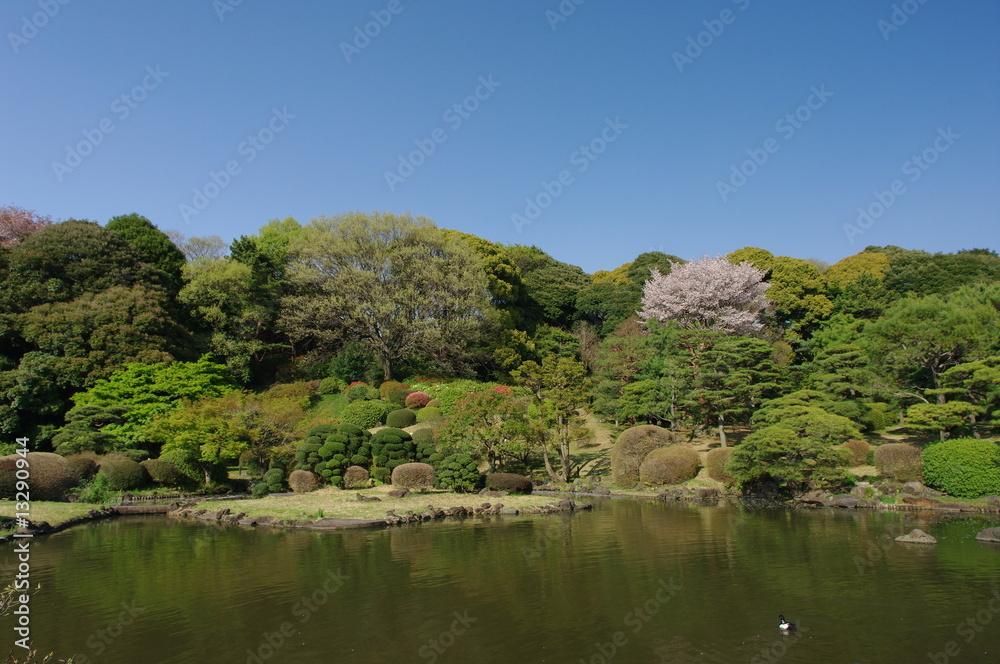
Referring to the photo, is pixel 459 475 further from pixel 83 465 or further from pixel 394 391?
pixel 83 465

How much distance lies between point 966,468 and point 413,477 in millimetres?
18136

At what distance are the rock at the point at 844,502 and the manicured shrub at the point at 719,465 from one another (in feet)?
13.0

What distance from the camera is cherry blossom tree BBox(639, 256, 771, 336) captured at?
3478 centimetres

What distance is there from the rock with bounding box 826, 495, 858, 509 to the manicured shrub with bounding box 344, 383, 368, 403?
929 inches

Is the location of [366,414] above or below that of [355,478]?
above

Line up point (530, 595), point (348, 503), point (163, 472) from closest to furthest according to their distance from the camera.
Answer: point (530, 595)
point (348, 503)
point (163, 472)

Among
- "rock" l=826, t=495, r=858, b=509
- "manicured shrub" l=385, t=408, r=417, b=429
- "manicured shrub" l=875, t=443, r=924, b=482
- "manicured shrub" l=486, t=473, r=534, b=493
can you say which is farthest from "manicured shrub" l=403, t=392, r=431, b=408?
"manicured shrub" l=875, t=443, r=924, b=482

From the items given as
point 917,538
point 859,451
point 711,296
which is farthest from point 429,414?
point 917,538

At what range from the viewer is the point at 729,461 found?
21188 mm

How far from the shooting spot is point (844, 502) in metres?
18.2

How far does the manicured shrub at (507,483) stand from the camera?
22422 millimetres

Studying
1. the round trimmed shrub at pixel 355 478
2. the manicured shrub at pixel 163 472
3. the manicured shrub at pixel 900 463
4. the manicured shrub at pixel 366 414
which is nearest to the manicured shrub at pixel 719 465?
the manicured shrub at pixel 900 463

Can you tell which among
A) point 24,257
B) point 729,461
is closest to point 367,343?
point 24,257

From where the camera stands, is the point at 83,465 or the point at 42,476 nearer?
the point at 42,476
